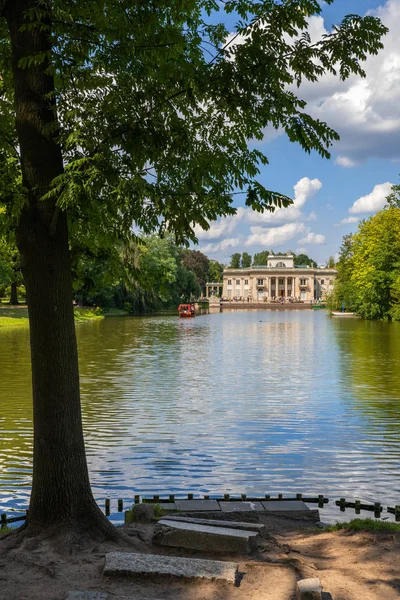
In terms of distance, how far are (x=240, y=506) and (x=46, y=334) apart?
9.43 feet

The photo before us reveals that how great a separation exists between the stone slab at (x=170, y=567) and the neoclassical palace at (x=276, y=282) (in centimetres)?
16367

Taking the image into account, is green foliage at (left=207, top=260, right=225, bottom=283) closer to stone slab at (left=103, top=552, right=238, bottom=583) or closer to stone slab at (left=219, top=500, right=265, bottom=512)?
stone slab at (left=219, top=500, right=265, bottom=512)

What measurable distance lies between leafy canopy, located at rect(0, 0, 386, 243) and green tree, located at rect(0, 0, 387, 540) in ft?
0.05

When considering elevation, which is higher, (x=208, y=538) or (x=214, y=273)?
(x=214, y=273)

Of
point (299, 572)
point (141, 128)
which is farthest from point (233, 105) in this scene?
point (299, 572)

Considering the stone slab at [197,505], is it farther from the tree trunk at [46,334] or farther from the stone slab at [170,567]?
the stone slab at [170,567]

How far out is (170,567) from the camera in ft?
17.1

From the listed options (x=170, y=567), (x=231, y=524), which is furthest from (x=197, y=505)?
(x=170, y=567)

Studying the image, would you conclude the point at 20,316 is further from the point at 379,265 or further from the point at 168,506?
the point at 168,506

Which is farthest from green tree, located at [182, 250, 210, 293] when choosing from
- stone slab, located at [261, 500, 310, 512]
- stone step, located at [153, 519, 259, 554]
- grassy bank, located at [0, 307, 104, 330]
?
stone step, located at [153, 519, 259, 554]

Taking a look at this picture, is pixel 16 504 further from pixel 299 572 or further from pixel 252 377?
pixel 252 377

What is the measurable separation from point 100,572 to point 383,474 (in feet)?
19.6

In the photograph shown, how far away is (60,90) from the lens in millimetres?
6625

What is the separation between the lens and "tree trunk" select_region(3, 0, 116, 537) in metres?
6.31
